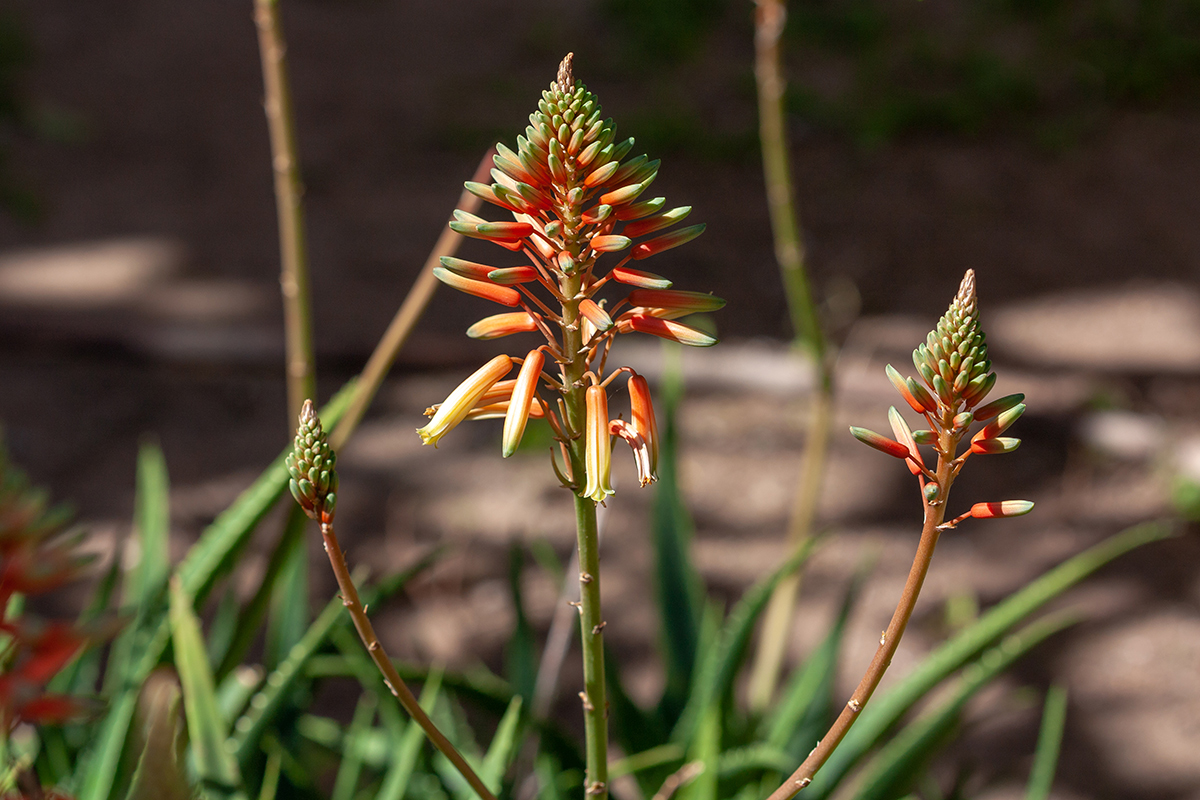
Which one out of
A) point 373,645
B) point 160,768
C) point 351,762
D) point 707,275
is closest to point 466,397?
point 373,645

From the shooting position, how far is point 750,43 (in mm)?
4906

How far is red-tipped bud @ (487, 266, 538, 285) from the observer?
1.70 feet

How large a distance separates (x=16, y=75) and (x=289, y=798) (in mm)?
4862

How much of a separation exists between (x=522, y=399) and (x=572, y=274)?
73mm

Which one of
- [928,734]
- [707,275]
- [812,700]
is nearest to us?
[928,734]

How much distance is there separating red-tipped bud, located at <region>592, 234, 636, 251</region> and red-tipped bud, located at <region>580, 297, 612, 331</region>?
28 millimetres

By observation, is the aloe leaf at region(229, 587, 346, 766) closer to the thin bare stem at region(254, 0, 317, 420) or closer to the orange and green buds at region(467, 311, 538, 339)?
the thin bare stem at region(254, 0, 317, 420)

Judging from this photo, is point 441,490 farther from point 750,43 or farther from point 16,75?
point 16,75

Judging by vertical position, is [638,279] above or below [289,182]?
below

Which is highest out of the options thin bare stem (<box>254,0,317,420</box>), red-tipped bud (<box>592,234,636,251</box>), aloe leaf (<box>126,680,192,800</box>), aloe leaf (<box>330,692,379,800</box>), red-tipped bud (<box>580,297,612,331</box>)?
thin bare stem (<box>254,0,317,420</box>)

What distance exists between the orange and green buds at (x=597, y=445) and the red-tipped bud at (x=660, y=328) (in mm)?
41

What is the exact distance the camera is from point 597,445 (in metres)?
0.52

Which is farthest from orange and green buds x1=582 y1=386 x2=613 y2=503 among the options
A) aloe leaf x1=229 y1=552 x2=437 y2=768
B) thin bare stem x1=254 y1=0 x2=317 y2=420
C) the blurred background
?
the blurred background

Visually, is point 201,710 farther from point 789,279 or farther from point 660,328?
point 789,279
